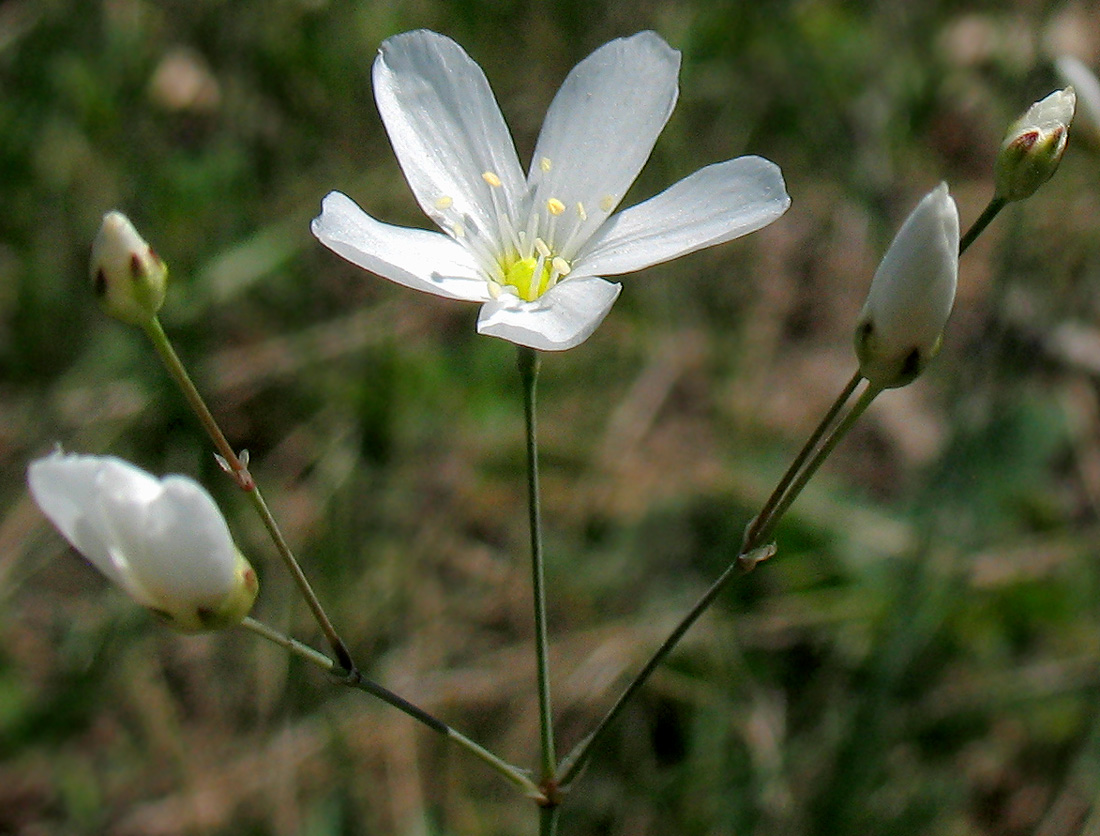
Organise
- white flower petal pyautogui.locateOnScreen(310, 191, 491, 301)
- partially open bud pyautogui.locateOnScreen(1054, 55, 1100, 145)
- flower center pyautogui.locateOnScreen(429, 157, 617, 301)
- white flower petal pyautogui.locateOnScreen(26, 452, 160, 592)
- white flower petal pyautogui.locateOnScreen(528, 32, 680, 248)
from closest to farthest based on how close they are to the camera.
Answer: white flower petal pyautogui.locateOnScreen(26, 452, 160, 592)
white flower petal pyautogui.locateOnScreen(310, 191, 491, 301)
white flower petal pyautogui.locateOnScreen(528, 32, 680, 248)
flower center pyautogui.locateOnScreen(429, 157, 617, 301)
partially open bud pyautogui.locateOnScreen(1054, 55, 1100, 145)

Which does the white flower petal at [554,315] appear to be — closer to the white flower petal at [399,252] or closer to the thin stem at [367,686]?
the white flower petal at [399,252]

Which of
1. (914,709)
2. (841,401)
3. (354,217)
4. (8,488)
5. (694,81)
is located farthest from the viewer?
(694,81)

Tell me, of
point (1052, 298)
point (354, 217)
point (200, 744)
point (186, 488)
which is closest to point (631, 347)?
point (1052, 298)

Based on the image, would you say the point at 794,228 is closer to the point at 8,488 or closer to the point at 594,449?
the point at 594,449

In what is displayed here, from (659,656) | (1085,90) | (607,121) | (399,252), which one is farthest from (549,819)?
(1085,90)

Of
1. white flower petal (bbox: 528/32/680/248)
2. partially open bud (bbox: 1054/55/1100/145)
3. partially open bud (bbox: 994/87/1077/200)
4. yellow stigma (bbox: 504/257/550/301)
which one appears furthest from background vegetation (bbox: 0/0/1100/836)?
yellow stigma (bbox: 504/257/550/301)

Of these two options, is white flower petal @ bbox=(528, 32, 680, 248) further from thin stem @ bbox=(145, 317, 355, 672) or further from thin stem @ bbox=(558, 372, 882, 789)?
thin stem @ bbox=(145, 317, 355, 672)

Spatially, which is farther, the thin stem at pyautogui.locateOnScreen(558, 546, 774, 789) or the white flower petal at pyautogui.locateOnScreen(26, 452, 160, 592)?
the thin stem at pyautogui.locateOnScreen(558, 546, 774, 789)

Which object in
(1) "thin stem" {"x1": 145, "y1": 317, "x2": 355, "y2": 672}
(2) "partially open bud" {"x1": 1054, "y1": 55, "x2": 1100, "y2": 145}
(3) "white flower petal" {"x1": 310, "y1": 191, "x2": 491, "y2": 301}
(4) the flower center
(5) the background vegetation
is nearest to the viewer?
(1) "thin stem" {"x1": 145, "y1": 317, "x2": 355, "y2": 672}
